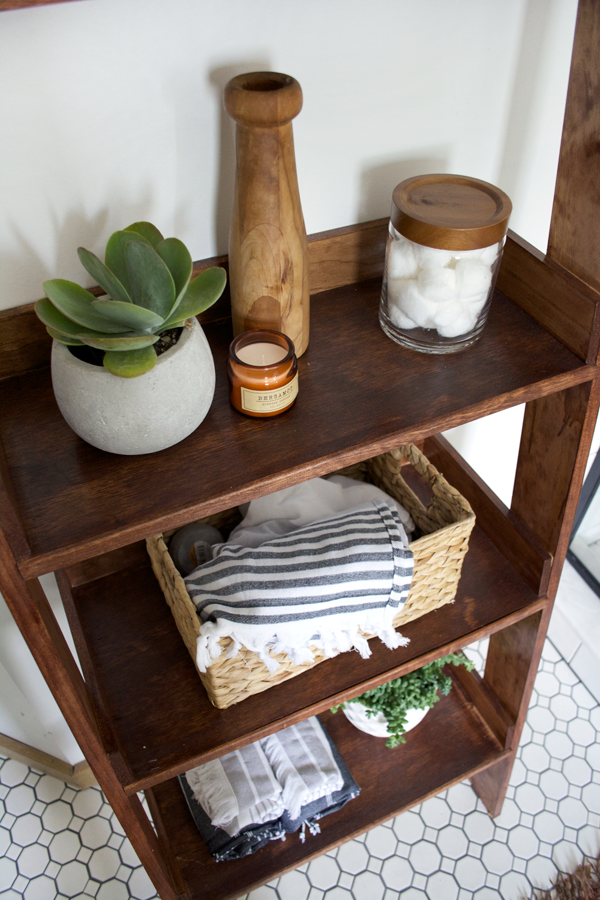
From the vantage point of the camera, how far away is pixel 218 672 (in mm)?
802

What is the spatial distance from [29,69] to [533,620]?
95cm

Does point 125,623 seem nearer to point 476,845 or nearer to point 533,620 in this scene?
point 533,620

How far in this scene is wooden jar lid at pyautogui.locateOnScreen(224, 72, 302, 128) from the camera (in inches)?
23.5

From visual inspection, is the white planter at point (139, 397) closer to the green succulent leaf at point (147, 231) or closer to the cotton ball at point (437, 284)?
the green succulent leaf at point (147, 231)

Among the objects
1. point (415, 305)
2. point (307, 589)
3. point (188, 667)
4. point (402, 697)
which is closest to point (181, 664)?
point (188, 667)

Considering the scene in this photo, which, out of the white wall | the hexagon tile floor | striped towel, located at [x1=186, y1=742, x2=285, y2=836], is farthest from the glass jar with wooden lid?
the hexagon tile floor

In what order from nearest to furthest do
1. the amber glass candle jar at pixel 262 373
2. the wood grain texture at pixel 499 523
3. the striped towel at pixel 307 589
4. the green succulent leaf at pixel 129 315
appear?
the green succulent leaf at pixel 129 315 < the amber glass candle jar at pixel 262 373 < the striped towel at pixel 307 589 < the wood grain texture at pixel 499 523

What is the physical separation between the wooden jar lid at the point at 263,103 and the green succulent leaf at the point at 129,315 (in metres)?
0.19

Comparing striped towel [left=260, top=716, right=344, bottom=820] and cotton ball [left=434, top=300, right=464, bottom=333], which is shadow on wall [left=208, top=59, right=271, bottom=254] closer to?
cotton ball [left=434, top=300, right=464, bottom=333]

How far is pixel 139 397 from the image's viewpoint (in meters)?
0.61

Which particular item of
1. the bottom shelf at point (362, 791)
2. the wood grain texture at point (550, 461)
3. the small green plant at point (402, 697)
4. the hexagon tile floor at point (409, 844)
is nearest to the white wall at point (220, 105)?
the wood grain texture at point (550, 461)

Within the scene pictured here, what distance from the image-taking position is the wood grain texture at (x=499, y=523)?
97cm

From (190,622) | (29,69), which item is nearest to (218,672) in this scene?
(190,622)

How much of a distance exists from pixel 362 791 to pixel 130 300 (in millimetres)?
949
